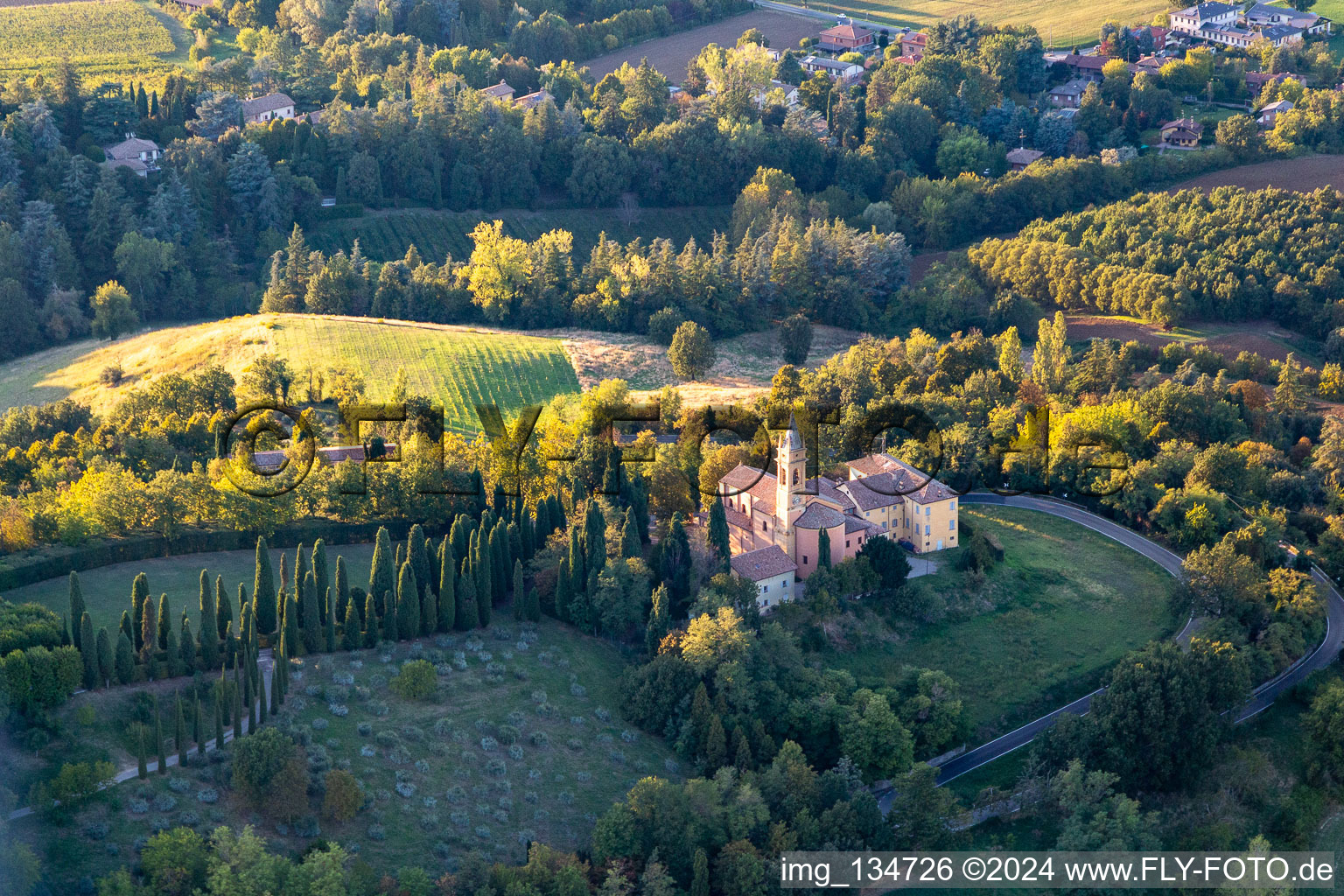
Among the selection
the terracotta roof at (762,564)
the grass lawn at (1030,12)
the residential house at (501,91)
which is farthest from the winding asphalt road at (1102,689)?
the grass lawn at (1030,12)

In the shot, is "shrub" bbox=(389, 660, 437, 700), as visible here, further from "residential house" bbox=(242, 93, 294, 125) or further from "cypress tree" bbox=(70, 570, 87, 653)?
"residential house" bbox=(242, 93, 294, 125)

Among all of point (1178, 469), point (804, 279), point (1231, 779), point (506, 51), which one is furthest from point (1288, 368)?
point (506, 51)

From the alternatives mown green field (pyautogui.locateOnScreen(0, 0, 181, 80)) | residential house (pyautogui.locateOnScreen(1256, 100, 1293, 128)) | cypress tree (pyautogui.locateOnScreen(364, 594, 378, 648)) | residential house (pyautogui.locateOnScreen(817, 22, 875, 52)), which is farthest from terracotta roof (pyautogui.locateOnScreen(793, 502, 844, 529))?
residential house (pyautogui.locateOnScreen(817, 22, 875, 52))

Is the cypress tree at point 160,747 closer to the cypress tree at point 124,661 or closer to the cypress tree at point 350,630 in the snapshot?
the cypress tree at point 124,661

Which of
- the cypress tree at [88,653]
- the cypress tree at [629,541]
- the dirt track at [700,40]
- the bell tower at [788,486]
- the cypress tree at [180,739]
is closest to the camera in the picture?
the cypress tree at [180,739]

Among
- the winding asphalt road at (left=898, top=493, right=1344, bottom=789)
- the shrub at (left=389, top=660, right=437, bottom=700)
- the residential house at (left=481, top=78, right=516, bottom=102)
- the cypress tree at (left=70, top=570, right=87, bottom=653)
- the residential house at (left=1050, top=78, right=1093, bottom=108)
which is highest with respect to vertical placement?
the residential house at (left=481, top=78, right=516, bottom=102)

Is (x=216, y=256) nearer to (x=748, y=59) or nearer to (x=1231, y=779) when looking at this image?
(x=748, y=59)

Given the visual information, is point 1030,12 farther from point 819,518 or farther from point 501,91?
point 819,518
